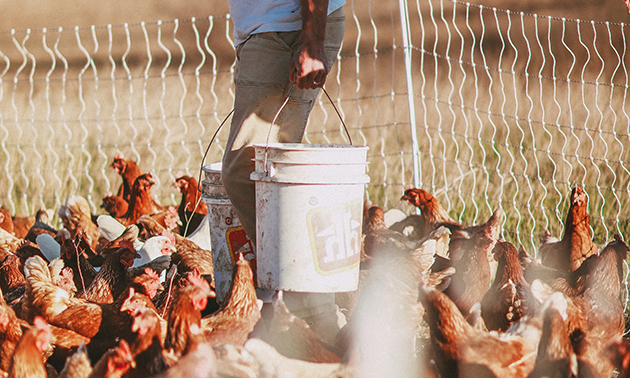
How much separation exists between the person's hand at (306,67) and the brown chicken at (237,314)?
30.6 inches

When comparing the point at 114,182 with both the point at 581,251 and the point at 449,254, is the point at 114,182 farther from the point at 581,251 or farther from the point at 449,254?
the point at 581,251

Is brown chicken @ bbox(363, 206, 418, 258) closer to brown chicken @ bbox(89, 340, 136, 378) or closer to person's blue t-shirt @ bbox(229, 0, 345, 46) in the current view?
person's blue t-shirt @ bbox(229, 0, 345, 46)

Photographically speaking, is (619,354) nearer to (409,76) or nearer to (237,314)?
(237,314)

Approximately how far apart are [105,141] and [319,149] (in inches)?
206

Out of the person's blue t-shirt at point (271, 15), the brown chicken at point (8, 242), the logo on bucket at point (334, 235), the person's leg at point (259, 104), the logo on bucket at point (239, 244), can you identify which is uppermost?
the person's blue t-shirt at point (271, 15)

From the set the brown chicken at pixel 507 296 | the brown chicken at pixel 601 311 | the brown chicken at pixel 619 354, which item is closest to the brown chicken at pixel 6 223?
the brown chicken at pixel 507 296

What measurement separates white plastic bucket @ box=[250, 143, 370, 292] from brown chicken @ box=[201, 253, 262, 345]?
0.07 m

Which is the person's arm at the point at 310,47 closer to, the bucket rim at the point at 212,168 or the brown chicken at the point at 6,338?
the bucket rim at the point at 212,168

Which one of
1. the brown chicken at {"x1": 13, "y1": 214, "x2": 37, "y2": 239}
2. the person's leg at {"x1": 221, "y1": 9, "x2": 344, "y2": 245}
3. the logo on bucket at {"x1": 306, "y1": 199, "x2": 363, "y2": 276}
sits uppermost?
the person's leg at {"x1": 221, "y1": 9, "x2": 344, "y2": 245}

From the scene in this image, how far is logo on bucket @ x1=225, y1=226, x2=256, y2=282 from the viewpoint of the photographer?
301 cm

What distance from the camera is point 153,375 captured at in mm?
2213

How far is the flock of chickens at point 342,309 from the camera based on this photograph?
2.21m

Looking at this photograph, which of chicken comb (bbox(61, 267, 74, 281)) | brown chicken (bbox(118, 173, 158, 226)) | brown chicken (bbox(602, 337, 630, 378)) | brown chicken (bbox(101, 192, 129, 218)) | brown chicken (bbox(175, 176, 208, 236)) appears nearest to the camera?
brown chicken (bbox(602, 337, 630, 378))

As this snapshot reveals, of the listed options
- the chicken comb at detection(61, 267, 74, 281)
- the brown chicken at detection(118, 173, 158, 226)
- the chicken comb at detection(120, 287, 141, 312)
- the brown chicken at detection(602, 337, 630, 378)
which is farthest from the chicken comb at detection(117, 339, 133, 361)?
the brown chicken at detection(118, 173, 158, 226)
